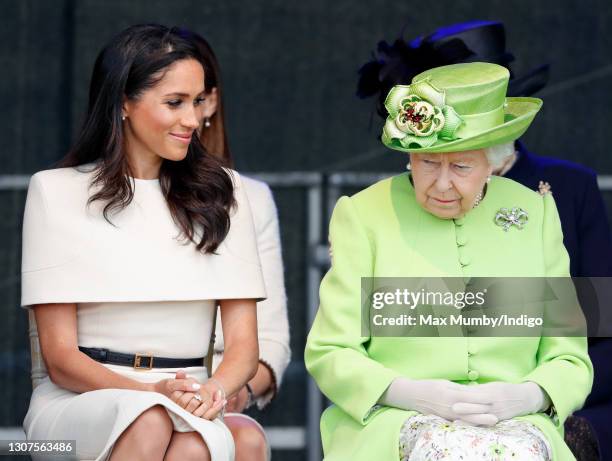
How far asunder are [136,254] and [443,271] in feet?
2.84

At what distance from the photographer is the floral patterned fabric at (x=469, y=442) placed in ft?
12.6

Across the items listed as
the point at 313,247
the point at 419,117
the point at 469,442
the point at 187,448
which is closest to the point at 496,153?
the point at 419,117

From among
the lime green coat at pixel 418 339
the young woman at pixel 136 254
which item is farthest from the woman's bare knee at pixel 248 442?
the lime green coat at pixel 418 339

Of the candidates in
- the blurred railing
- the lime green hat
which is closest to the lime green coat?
the lime green hat

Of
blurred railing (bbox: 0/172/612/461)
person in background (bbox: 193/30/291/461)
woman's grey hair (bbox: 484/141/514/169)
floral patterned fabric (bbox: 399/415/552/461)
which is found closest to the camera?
floral patterned fabric (bbox: 399/415/552/461)

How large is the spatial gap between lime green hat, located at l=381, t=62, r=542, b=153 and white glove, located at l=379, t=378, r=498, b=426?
618 millimetres

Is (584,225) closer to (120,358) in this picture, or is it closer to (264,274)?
(264,274)

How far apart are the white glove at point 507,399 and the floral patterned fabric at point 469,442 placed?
0.15ft

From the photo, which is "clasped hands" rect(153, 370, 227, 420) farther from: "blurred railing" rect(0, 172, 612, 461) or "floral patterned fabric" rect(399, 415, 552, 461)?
"blurred railing" rect(0, 172, 612, 461)

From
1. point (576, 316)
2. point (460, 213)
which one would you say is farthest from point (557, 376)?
point (460, 213)

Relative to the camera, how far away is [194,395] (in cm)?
420

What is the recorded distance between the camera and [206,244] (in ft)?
14.8

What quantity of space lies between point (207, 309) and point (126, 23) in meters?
1.92

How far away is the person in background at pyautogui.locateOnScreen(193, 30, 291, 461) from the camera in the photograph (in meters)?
4.94
